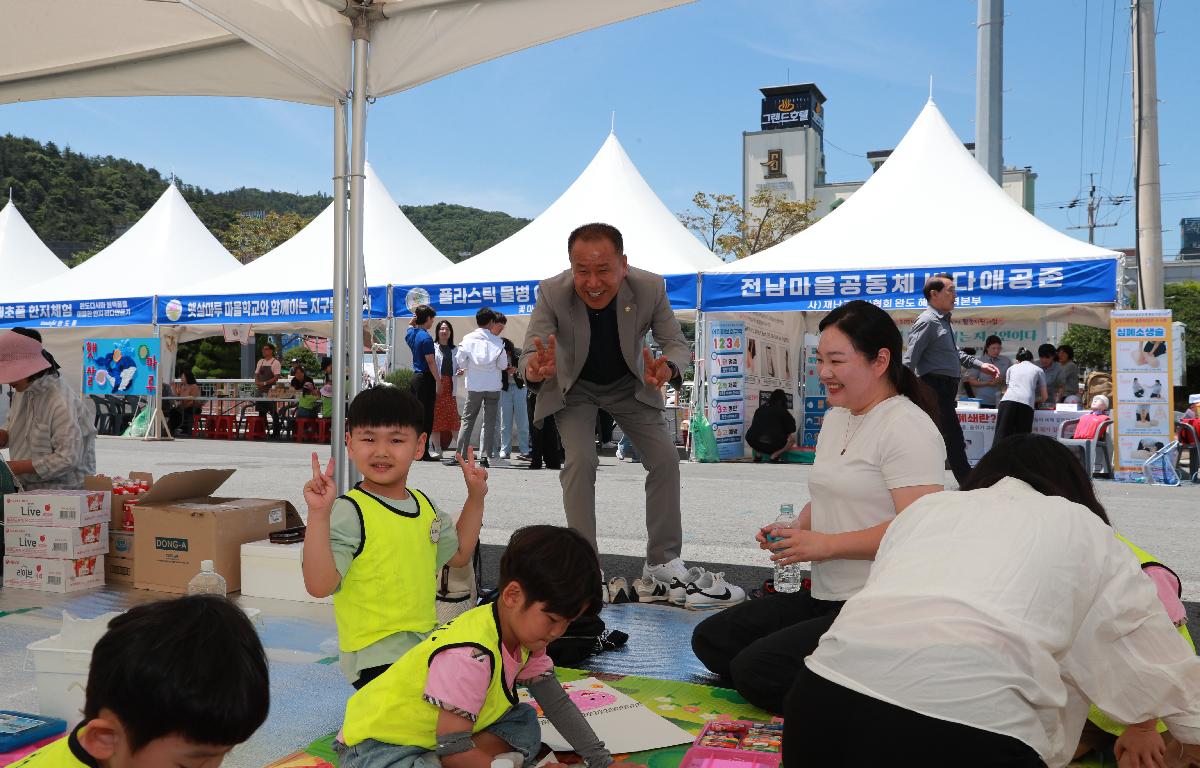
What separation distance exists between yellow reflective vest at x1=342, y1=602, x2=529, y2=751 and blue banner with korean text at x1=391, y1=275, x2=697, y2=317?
8906 millimetres

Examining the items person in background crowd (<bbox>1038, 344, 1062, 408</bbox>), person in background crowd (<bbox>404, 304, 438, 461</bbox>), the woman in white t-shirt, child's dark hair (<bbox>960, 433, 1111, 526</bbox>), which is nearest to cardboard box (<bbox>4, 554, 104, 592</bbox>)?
the woman in white t-shirt

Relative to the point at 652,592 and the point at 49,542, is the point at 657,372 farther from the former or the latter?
the point at 49,542

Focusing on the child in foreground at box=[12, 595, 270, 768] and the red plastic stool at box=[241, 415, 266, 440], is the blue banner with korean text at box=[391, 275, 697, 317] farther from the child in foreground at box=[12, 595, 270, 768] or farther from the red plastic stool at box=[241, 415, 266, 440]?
the child in foreground at box=[12, 595, 270, 768]

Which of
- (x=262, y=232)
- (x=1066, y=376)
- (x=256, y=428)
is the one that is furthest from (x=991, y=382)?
(x=262, y=232)

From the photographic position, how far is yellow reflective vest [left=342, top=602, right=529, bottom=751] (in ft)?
6.97

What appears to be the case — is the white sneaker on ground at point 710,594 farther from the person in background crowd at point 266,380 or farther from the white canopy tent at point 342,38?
the person in background crowd at point 266,380

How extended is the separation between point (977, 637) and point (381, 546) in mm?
1568

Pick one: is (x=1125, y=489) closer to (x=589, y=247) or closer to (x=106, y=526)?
(x=589, y=247)

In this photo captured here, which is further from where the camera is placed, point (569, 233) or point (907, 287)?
point (569, 233)

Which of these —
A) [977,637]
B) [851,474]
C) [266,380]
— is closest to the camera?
[977,637]

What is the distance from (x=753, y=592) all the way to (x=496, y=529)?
213 cm

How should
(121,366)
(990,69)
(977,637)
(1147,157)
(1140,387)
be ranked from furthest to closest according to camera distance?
1. (990,69)
2. (121,366)
3. (1147,157)
4. (1140,387)
5. (977,637)

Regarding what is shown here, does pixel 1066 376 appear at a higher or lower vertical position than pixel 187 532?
higher

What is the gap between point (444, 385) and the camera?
10.6m
